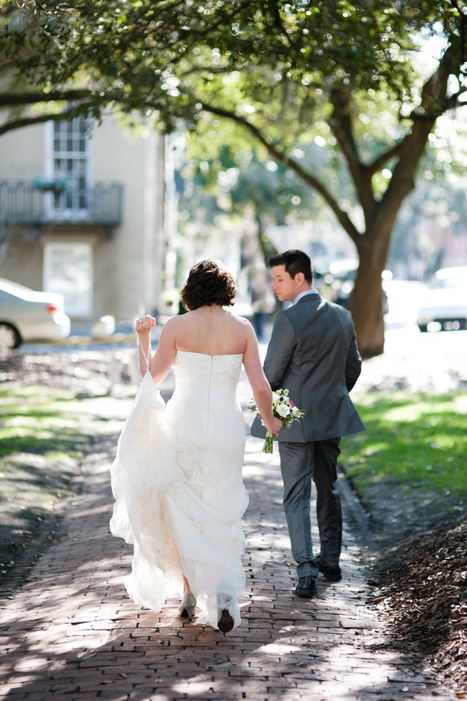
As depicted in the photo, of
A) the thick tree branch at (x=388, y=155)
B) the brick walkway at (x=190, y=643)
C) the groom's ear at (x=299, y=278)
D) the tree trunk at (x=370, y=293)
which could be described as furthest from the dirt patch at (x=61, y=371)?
the groom's ear at (x=299, y=278)

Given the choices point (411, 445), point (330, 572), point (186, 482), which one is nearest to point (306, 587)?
point (330, 572)

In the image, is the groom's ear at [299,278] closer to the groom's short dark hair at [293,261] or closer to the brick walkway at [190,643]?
the groom's short dark hair at [293,261]

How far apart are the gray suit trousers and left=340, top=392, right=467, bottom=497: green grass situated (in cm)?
274

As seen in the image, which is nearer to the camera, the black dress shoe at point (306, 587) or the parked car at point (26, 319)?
the black dress shoe at point (306, 587)

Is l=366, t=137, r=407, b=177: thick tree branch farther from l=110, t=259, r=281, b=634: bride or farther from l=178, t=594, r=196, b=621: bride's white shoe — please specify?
l=178, t=594, r=196, b=621: bride's white shoe

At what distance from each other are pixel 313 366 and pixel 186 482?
138 centimetres

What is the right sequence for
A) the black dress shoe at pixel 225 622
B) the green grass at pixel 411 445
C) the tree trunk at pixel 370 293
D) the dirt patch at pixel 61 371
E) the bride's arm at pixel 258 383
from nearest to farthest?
the black dress shoe at pixel 225 622 → the bride's arm at pixel 258 383 → the green grass at pixel 411 445 → the dirt patch at pixel 61 371 → the tree trunk at pixel 370 293

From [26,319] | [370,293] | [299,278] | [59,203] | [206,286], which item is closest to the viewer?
[206,286]

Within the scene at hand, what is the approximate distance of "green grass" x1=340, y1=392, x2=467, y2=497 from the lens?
34.5 feet

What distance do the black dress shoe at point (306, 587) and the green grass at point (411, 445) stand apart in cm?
319

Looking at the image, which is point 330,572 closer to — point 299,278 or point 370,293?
point 299,278

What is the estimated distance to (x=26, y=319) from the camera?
78.4 ft

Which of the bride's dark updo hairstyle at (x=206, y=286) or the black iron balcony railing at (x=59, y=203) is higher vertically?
the black iron balcony railing at (x=59, y=203)

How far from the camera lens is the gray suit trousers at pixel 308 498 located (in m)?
6.59
